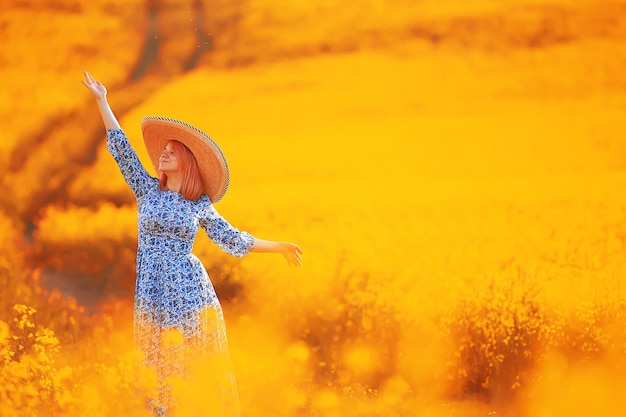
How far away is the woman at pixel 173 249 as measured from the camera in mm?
3375

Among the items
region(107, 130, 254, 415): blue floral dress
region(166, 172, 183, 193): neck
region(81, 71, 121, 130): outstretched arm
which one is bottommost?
region(107, 130, 254, 415): blue floral dress

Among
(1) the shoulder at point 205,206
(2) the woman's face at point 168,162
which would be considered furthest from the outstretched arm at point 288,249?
(2) the woman's face at point 168,162

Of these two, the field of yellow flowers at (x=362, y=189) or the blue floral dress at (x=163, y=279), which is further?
the field of yellow flowers at (x=362, y=189)

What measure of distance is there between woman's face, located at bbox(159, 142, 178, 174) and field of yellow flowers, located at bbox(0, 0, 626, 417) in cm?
93

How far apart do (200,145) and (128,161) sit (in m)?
0.28

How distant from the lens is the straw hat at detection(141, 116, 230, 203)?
3.46 m

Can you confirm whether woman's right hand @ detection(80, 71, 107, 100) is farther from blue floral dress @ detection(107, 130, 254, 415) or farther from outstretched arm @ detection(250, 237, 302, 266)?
outstretched arm @ detection(250, 237, 302, 266)

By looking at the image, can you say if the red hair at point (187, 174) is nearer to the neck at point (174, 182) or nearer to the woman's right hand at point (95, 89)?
the neck at point (174, 182)

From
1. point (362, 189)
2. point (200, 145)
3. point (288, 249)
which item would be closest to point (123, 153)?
point (200, 145)

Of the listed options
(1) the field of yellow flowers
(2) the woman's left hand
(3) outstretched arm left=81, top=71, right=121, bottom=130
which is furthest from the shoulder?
(1) the field of yellow flowers

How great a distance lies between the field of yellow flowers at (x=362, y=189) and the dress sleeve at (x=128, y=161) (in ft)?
3.10

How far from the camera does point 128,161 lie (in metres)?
3.38

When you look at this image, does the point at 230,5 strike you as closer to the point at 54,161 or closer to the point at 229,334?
the point at 54,161

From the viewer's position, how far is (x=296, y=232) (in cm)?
434
